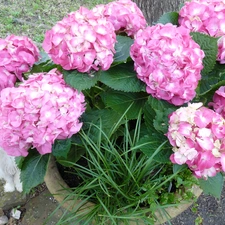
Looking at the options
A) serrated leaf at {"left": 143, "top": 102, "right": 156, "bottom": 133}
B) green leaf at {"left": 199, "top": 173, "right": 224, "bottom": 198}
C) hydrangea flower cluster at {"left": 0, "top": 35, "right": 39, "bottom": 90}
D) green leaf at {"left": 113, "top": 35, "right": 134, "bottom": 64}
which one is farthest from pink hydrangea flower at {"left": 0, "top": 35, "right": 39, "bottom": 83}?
green leaf at {"left": 199, "top": 173, "right": 224, "bottom": 198}

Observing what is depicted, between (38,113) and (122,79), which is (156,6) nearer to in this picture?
(122,79)

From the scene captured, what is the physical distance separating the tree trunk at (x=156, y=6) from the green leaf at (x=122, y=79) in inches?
32.0

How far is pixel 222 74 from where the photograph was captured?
96 centimetres

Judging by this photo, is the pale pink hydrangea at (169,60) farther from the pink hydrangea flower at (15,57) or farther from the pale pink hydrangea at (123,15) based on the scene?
the pink hydrangea flower at (15,57)

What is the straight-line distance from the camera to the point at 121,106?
975 mm

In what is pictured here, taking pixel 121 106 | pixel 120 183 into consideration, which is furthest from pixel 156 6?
pixel 120 183

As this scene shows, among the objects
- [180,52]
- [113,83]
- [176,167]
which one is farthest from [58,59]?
[176,167]

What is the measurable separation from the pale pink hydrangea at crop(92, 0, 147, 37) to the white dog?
0.74 meters

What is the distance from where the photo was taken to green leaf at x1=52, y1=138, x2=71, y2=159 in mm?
892

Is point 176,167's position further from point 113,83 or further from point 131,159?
point 113,83

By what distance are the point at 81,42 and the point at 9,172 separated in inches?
35.8

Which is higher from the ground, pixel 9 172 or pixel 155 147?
pixel 155 147

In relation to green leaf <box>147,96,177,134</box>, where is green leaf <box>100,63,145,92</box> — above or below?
above

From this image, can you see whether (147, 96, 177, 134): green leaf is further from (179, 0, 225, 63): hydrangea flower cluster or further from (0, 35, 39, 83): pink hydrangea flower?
(0, 35, 39, 83): pink hydrangea flower
